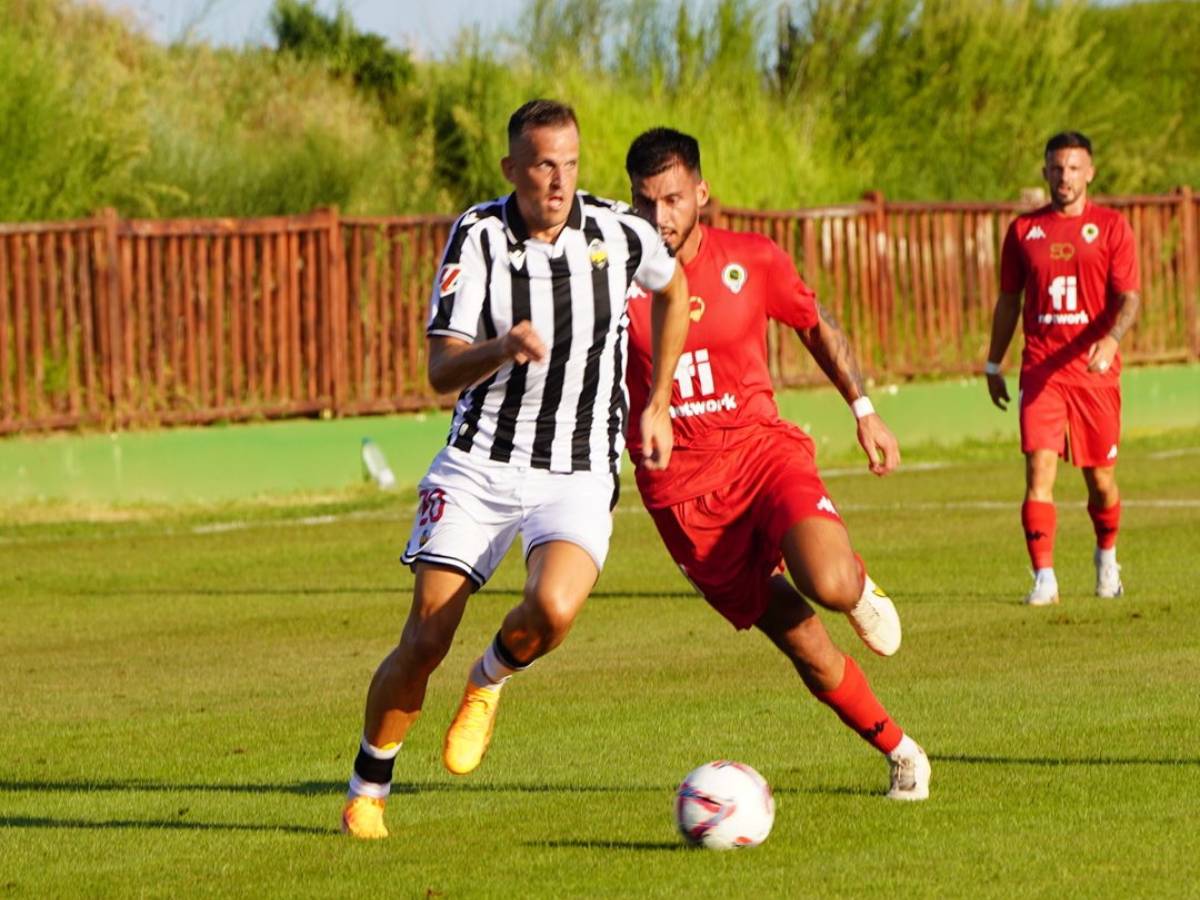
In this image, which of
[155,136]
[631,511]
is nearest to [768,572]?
[631,511]

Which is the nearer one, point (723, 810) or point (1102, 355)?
point (723, 810)

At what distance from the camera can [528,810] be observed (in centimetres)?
790

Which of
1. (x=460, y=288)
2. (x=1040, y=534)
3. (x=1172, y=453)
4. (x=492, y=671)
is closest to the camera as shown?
(x=460, y=288)

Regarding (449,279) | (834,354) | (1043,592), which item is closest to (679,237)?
(834,354)

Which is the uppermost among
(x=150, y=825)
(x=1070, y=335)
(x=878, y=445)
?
(x=1070, y=335)

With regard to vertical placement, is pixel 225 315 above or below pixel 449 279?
above

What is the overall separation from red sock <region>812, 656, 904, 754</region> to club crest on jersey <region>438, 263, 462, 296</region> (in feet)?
5.73

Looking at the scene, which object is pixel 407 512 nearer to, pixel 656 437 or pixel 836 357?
pixel 836 357

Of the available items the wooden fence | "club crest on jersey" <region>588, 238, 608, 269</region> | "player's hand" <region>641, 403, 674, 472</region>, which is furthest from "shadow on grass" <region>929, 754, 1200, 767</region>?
the wooden fence

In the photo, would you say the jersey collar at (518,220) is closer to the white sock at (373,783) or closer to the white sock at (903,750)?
the white sock at (373,783)

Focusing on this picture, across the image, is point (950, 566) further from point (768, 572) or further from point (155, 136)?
point (155, 136)

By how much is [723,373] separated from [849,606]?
1.11 m

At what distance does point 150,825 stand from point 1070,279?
23.7 feet

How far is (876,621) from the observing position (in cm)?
800
